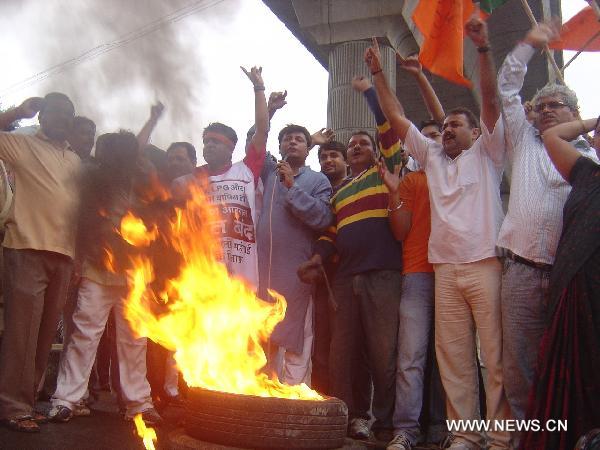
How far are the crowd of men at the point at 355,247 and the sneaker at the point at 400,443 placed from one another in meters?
0.03

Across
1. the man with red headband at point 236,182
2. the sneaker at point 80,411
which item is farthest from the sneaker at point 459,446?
the sneaker at point 80,411

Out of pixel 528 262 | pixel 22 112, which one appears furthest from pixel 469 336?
pixel 22 112

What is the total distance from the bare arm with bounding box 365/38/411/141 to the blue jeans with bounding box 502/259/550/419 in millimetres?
1464

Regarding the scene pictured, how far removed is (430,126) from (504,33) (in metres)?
6.58

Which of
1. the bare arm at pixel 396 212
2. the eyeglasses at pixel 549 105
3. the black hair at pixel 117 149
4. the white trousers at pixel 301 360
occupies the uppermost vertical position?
the eyeglasses at pixel 549 105

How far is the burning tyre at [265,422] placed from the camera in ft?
9.70

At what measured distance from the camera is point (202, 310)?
384cm

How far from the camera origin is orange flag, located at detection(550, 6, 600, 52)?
7387 millimetres

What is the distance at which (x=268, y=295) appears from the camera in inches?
187

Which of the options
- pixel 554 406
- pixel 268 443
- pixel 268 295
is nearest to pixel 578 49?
pixel 268 295

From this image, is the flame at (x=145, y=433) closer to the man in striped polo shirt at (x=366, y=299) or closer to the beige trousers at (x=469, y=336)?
the man in striped polo shirt at (x=366, y=299)

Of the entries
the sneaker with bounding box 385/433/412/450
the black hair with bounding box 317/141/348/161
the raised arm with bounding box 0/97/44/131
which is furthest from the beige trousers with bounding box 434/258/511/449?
the raised arm with bounding box 0/97/44/131

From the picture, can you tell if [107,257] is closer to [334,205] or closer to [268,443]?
[334,205]

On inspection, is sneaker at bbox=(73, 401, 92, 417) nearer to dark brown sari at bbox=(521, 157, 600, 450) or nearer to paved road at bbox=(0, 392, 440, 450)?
paved road at bbox=(0, 392, 440, 450)
